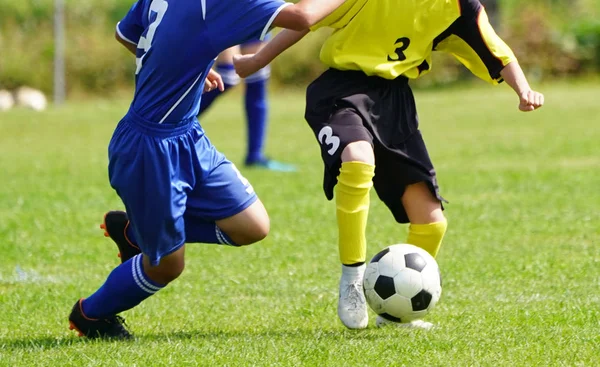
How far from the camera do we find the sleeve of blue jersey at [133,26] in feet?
13.5

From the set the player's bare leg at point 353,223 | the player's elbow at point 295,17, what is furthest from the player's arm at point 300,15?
the player's bare leg at point 353,223

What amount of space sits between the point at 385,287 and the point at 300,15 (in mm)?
1165

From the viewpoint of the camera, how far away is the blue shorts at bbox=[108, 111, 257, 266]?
377 cm

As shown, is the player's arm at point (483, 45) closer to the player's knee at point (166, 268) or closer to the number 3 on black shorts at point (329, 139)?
the number 3 on black shorts at point (329, 139)

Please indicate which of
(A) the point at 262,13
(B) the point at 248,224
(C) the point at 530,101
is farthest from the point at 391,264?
(A) the point at 262,13

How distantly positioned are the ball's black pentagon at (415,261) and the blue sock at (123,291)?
3.24 feet

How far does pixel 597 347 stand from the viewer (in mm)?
3787

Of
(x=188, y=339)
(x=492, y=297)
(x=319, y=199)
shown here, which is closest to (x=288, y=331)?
(x=188, y=339)

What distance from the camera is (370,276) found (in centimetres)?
416

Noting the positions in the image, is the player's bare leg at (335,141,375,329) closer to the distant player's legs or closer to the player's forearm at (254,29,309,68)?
the player's forearm at (254,29,309,68)

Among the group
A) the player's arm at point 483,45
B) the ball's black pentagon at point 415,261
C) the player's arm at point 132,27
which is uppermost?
the player's arm at point 132,27

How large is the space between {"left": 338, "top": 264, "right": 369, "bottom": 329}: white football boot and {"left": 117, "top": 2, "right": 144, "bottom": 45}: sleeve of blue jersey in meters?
1.25

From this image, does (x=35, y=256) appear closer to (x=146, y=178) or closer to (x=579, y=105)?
(x=146, y=178)

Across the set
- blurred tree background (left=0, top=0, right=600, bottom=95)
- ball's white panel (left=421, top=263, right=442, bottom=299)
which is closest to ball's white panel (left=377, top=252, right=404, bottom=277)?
ball's white panel (left=421, top=263, right=442, bottom=299)
